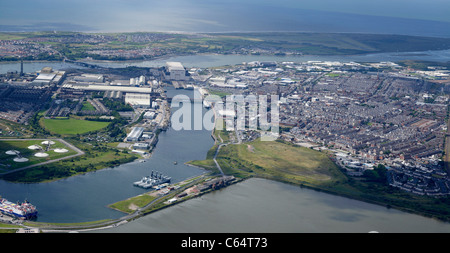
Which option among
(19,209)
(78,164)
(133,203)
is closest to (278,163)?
(133,203)

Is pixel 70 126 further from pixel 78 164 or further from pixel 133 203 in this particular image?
pixel 133 203

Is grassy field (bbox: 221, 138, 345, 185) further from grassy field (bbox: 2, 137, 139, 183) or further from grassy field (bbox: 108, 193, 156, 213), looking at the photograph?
grassy field (bbox: 108, 193, 156, 213)

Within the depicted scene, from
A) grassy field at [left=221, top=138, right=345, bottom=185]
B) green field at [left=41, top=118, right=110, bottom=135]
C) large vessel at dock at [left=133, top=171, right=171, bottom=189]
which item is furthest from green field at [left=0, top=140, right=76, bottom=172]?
grassy field at [left=221, top=138, right=345, bottom=185]

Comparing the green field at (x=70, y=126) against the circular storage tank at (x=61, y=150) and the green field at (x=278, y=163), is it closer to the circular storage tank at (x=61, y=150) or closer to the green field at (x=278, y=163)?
the circular storage tank at (x=61, y=150)

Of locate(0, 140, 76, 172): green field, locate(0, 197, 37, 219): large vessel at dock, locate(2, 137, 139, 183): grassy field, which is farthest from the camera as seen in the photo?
locate(0, 140, 76, 172): green field

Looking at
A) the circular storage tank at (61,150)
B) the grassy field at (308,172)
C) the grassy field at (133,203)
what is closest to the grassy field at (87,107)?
the circular storage tank at (61,150)

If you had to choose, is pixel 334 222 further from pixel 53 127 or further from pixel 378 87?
pixel 378 87

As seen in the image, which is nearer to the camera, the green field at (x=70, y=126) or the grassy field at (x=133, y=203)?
the grassy field at (x=133, y=203)
